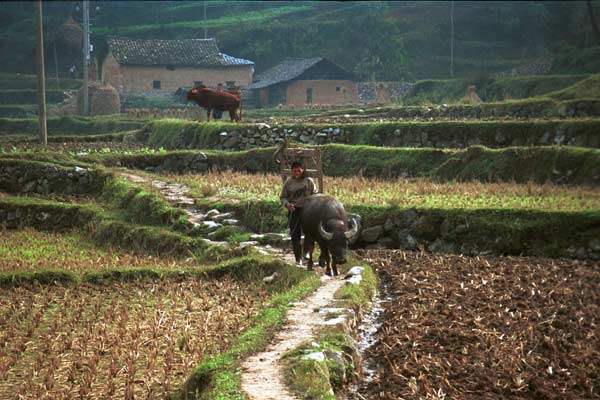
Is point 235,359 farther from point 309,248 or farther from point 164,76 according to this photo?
point 164,76

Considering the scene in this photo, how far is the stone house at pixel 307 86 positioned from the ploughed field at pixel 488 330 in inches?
1543

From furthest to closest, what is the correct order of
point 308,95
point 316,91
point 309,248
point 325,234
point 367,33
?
point 367,33 < point 308,95 < point 316,91 < point 309,248 < point 325,234

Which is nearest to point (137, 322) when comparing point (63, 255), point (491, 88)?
point (63, 255)

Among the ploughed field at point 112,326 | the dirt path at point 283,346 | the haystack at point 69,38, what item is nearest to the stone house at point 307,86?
the haystack at point 69,38

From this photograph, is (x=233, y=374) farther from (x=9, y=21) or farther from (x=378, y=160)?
(x=9, y=21)

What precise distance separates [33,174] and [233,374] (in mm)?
12803

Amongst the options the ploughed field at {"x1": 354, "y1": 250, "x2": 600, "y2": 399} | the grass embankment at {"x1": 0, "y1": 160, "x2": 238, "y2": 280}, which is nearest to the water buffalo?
the ploughed field at {"x1": 354, "y1": 250, "x2": 600, "y2": 399}

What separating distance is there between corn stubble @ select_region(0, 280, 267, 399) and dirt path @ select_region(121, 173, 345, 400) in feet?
1.81

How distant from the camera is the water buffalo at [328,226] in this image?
368 inches

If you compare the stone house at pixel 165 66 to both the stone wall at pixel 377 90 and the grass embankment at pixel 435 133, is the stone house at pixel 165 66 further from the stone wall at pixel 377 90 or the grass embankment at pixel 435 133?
the grass embankment at pixel 435 133

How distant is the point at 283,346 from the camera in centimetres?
722

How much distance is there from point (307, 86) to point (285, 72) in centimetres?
174

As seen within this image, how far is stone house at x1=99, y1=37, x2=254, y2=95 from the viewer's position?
5209 cm

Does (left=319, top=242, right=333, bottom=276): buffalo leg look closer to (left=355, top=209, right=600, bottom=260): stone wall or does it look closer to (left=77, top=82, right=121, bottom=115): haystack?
(left=355, top=209, right=600, bottom=260): stone wall
